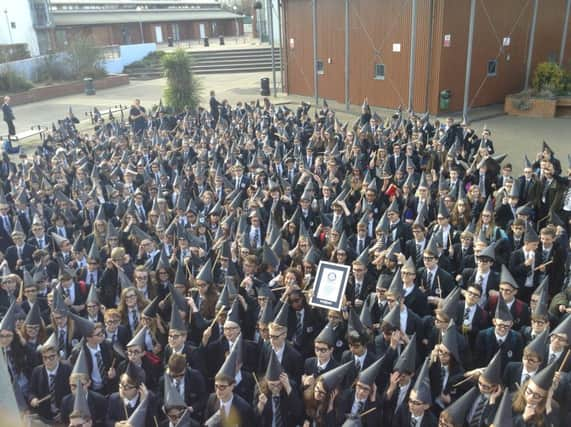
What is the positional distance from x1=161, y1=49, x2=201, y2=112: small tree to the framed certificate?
15951mm

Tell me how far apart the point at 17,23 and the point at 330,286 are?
152 ft

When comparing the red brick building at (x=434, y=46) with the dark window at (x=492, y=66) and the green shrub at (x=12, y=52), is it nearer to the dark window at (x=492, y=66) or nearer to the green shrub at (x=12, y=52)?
the dark window at (x=492, y=66)

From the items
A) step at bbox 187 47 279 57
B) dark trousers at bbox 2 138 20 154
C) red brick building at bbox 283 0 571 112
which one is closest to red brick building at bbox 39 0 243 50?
step at bbox 187 47 279 57

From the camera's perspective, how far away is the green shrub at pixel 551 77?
20.4m

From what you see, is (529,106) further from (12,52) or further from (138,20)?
(138,20)

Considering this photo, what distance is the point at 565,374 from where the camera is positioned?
14.8ft

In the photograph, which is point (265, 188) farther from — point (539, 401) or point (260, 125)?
Result: point (539, 401)

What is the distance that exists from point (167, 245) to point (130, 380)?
10.6 ft

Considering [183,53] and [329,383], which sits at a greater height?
[183,53]

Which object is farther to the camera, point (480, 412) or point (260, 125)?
point (260, 125)

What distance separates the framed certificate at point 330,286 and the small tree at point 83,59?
110ft

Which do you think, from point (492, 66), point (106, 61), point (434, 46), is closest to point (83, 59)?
point (106, 61)

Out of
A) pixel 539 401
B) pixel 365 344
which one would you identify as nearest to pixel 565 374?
pixel 539 401

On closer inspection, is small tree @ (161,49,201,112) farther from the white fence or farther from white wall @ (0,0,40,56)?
white wall @ (0,0,40,56)
